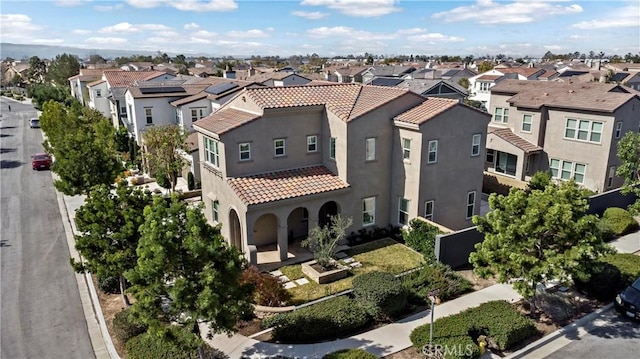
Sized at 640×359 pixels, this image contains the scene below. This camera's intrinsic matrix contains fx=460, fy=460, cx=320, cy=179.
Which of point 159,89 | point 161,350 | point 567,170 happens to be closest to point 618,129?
point 567,170

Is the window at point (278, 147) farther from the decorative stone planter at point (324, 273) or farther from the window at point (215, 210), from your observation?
the decorative stone planter at point (324, 273)

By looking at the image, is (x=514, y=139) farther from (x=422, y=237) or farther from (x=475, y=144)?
(x=422, y=237)

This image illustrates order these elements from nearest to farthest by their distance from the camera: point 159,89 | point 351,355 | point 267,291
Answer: point 351,355 → point 267,291 → point 159,89

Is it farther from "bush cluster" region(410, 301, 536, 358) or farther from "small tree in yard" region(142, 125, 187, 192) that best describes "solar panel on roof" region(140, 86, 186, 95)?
"bush cluster" region(410, 301, 536, 358)

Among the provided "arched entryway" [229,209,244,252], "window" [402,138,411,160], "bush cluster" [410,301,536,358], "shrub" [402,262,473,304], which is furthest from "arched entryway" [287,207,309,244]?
"bush cluster" [410,301,536,358]

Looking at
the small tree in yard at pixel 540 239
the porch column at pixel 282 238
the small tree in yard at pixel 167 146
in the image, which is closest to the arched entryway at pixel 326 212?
the porch column at pixel 282 238

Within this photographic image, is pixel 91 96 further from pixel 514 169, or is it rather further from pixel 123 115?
pixel 514 169
